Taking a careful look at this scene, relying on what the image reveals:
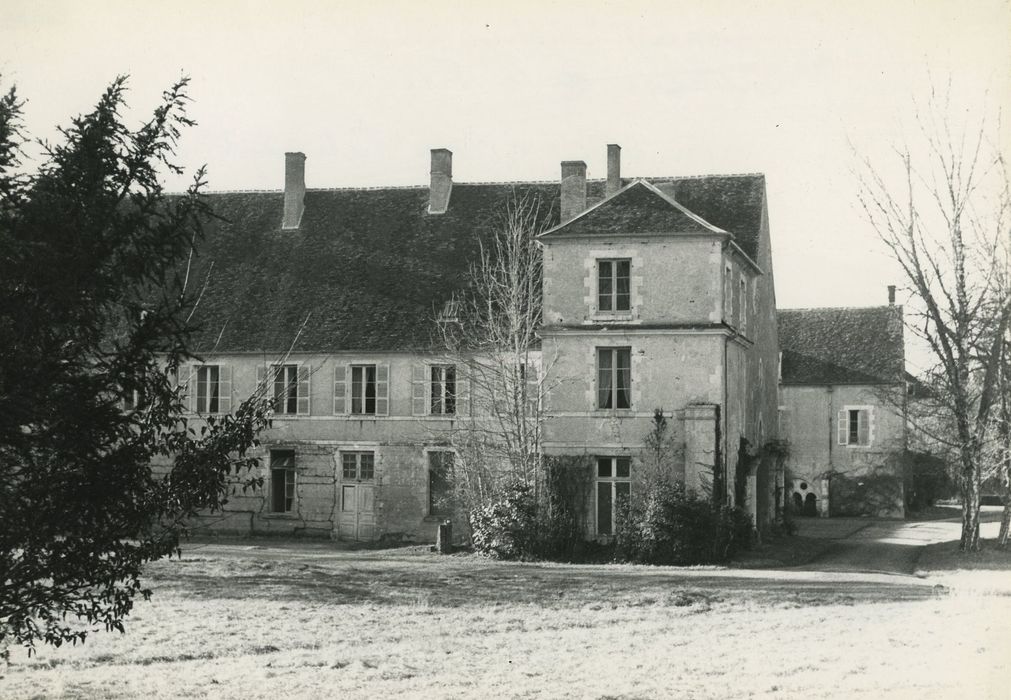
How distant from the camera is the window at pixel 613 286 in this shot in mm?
25938

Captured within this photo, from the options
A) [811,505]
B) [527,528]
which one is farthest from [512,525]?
[811,505]

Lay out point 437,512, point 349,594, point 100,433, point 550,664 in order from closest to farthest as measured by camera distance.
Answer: point 100,433
point 550,664
point 349,594
point 437,512

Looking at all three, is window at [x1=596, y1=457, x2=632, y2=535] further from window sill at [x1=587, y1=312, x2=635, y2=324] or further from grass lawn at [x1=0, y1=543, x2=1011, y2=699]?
grass lawn at [x1=0, y1=543, x2=1011, y2=699]

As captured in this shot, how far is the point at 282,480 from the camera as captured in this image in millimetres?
Answer: 30000

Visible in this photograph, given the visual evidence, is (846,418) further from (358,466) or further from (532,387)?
(358,466)

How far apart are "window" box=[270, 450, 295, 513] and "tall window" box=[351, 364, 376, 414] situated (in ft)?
7.35

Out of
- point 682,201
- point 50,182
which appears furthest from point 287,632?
point 682,201

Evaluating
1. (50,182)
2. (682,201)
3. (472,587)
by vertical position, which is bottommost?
(472,587)

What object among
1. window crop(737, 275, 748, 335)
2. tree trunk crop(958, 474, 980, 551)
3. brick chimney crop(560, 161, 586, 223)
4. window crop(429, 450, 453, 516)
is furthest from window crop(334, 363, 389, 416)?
tree trunk crop(958, 474, 980, 551)

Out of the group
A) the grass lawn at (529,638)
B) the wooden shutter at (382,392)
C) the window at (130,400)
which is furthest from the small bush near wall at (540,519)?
the window at (130,400)

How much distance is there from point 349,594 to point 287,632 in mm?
3884

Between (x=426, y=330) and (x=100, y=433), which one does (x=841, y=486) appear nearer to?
(x=426, y=330)

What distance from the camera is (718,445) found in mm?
24844

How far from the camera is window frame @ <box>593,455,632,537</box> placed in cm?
2542
